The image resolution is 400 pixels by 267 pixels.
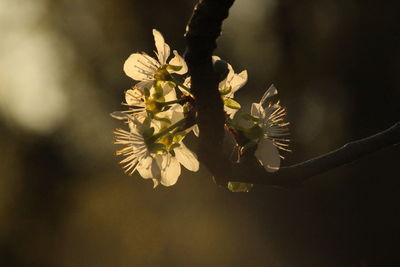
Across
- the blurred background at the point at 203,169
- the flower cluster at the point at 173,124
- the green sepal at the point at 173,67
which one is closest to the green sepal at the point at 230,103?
the flower cluster at the point at 173,124

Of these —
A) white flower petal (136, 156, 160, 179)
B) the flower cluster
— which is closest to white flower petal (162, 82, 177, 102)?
Answer: the flower cluster

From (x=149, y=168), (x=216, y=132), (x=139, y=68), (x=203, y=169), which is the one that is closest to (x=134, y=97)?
(x=139, y=68)

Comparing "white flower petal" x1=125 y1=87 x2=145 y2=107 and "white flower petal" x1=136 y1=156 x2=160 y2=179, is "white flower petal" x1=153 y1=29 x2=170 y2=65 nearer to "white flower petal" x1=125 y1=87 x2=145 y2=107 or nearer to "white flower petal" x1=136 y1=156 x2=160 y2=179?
"white flower petal" x1=125 y1=87 x2=145 y2=107

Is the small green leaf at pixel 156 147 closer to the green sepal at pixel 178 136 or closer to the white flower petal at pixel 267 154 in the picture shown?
the green sepal at pixel 178 136
